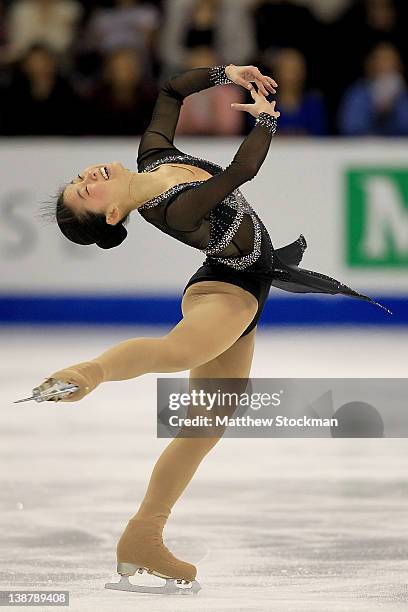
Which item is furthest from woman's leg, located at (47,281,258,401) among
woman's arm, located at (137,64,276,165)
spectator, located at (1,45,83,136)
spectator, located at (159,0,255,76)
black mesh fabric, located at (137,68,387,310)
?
spectator, located at (159,0,255,76)

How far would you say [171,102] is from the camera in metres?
3.54

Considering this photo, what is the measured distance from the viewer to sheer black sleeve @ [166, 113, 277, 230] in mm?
2979

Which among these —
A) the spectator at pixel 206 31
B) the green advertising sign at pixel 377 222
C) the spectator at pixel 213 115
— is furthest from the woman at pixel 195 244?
the spectator at pixel 206 31

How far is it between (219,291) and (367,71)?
4.98 meters

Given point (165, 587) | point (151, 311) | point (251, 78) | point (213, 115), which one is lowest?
point (165, 587)

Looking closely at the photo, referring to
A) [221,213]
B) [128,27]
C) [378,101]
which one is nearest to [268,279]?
[221,213]

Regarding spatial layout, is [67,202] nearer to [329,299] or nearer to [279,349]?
[279,349]

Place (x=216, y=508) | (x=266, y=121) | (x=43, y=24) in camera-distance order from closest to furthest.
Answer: (x=266, y=121)
(x=216, y=508)
(x=43, y=24)

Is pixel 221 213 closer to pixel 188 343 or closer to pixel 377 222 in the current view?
pixel 188 343

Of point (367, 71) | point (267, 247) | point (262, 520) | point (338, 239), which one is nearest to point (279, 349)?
point (338, 239)

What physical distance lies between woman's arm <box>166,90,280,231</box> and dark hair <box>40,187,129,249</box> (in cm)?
20

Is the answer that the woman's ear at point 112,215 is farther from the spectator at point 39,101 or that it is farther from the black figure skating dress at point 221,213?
A: the spectator at point 39,101

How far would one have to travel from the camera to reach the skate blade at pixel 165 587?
125 inches

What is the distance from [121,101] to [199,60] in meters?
0.51
